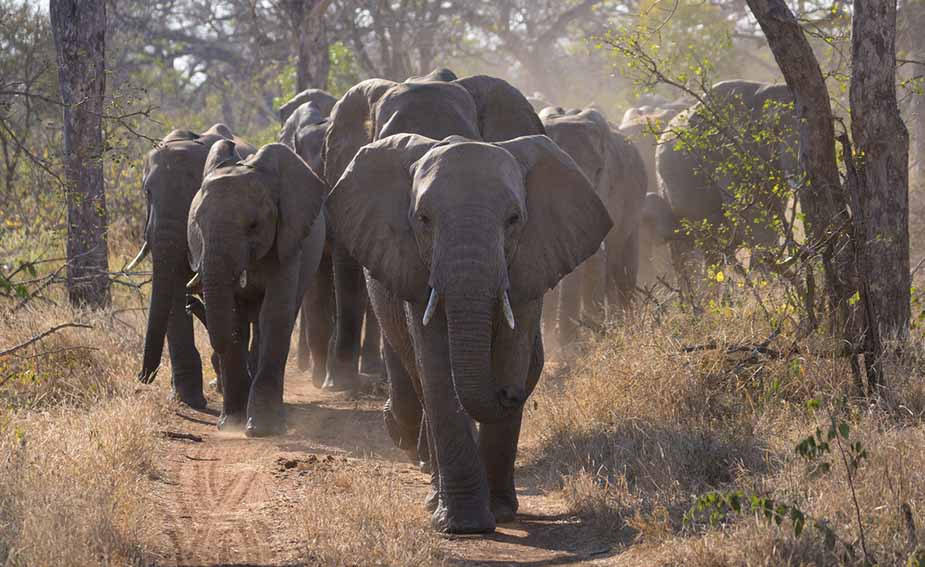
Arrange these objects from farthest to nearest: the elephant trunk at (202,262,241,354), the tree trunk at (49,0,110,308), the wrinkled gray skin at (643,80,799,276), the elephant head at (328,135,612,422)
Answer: the wrinkled gray skin at (643,80,799,276) → the tree trunk at (49,0,110,308) → the elephant trunk at (202,262,241,354) → the elephant head at (328,135,612,422)

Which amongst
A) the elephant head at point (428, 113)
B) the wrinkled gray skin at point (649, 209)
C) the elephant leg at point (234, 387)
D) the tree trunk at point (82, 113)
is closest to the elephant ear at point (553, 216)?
the elephant head at point (428, 113)

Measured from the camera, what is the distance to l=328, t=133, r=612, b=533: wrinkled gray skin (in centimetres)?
530

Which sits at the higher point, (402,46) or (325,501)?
(402,46)

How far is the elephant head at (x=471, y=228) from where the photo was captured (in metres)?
5.27

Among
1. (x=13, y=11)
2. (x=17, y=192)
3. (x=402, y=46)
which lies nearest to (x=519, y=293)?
(x=17, y=192)

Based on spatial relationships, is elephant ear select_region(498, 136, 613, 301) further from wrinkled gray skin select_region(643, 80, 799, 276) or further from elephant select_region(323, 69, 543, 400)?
wrinkled gray skin select_region(643, 80, 799, 276)

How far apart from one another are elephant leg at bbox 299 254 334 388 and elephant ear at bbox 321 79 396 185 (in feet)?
9.51

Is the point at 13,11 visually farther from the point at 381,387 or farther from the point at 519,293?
the point at 519,293

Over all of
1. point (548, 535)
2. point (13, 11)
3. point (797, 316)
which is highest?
point (13, 11)

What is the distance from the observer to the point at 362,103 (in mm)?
7883

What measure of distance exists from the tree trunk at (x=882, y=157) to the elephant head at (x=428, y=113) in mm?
1878


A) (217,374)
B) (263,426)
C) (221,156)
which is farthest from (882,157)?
(217,374)

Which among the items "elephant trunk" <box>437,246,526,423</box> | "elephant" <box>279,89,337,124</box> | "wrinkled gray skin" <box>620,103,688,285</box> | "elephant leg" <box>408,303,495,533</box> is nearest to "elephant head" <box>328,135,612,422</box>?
"elephant trunk" <box>437,246,526,423</box>

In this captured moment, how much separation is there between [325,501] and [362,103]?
2.78 metres
